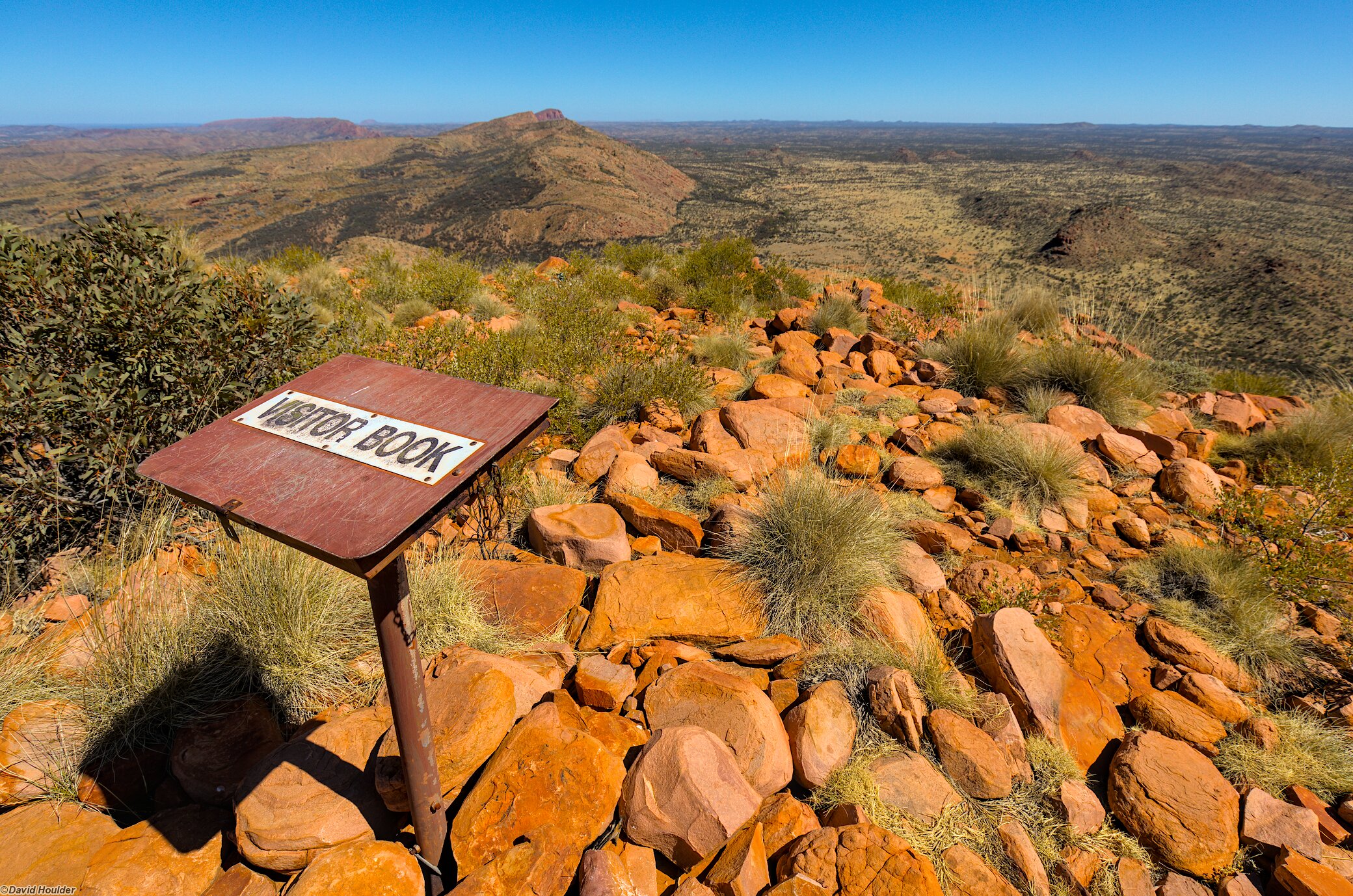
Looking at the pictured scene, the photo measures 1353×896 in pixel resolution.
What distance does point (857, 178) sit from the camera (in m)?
79.3

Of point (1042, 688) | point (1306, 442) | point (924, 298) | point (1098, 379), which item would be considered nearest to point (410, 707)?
point (1042, 688)

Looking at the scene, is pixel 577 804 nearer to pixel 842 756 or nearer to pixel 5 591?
pixel 842 756

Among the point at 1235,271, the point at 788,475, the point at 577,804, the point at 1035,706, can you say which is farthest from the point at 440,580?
the point at 1235,271

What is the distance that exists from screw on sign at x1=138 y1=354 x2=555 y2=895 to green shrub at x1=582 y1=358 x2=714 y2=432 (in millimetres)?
3656

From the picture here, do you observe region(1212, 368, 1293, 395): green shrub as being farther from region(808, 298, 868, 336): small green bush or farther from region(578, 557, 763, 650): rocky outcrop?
region(578, 557, 763, 650): rocky outcrop

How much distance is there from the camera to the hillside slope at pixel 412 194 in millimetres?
35406

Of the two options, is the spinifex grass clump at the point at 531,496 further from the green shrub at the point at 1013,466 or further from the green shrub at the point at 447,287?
the green shrub at the point at 447,287

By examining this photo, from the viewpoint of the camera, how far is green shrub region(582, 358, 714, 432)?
5691mm

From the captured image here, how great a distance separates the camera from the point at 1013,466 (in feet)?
15.0

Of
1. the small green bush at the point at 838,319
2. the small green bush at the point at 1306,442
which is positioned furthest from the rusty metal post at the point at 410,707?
the small green bush at the point at 838,319

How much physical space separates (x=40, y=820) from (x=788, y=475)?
12.6 feet

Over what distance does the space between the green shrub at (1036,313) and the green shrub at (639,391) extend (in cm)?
604

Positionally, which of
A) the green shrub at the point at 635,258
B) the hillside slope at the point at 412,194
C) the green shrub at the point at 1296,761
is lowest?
the green shrub at the point at 1296,761

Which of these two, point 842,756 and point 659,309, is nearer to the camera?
point 842,756
